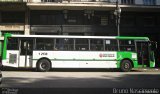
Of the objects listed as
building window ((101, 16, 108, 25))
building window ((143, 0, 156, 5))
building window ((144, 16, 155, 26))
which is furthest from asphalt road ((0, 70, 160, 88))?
building window ((143, 0, 156, 5))

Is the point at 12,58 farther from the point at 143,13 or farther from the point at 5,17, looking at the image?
the point at 143,13

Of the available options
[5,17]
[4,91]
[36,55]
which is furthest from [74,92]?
[5,17]

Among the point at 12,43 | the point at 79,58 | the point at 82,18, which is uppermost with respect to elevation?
the point at 82,18

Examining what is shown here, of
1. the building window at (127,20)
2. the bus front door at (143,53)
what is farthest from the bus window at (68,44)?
the building window at (127,20)

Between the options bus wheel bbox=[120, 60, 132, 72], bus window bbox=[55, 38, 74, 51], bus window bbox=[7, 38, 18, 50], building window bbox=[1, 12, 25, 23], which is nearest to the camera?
bus window bbox=[7, 38, 18, 50]

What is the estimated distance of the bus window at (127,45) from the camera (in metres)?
19.9

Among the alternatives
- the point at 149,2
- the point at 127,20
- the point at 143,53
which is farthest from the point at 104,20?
the point at 143,53

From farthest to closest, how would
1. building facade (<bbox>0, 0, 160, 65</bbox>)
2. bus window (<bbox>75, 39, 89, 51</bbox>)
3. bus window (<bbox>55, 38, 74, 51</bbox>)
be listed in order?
building facade (<bbox>0, 0, 160, 65</bbox>) < bus window (<bbox>75, 39, 89, 51</bbox>) < bus window (<bbox>55, 38, 74, 51</bbox>)

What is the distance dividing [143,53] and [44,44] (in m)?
8.08

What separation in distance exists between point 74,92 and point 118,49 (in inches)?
456

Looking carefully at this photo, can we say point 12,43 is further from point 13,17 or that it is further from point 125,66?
point 13,17

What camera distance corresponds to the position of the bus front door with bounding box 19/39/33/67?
61.3 ft

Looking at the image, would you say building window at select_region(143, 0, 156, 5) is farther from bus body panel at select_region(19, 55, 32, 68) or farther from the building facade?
bus body panel at select_region(19, 55, 32, 68)

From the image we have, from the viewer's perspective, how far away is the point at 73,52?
19.3 meters
